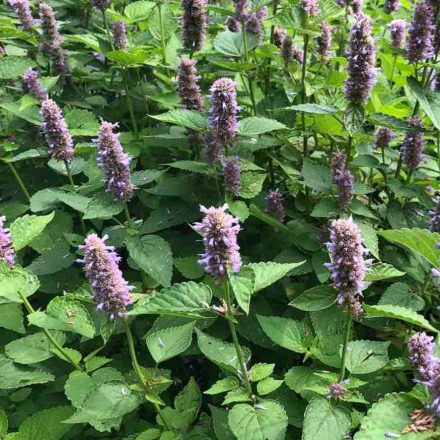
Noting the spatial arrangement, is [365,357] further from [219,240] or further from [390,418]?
[219,240]

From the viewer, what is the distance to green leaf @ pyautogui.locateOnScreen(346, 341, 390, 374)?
268 cm

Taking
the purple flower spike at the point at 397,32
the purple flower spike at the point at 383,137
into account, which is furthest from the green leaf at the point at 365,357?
the purple flower spike at the point at 397,32

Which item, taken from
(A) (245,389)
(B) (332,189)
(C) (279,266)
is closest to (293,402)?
(A) (245,389)

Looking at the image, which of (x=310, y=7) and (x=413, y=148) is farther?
(x=310, y=7)

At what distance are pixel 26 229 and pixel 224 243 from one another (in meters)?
1.16

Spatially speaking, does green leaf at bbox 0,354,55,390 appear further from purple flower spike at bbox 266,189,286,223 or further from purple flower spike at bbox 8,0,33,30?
purple flower spike at bbox 8,0,33,30

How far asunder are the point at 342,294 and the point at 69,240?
1.86 meters

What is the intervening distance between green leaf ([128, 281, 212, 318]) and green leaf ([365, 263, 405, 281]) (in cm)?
67

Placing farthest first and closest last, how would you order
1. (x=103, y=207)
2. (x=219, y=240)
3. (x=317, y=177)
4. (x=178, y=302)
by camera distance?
1. (x=317, y=177)
2. (x=103, y=207)
3. (x=178, y=302)
4. (x=219, y=240)

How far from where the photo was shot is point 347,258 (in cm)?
222

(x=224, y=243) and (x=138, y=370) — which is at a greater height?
(x=224, y=243)

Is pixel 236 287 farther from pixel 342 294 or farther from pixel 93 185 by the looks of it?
pixel 93 185

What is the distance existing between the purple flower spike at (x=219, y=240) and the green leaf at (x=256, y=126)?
1.22 metres

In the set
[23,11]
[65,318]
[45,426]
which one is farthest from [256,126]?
[23,11]
